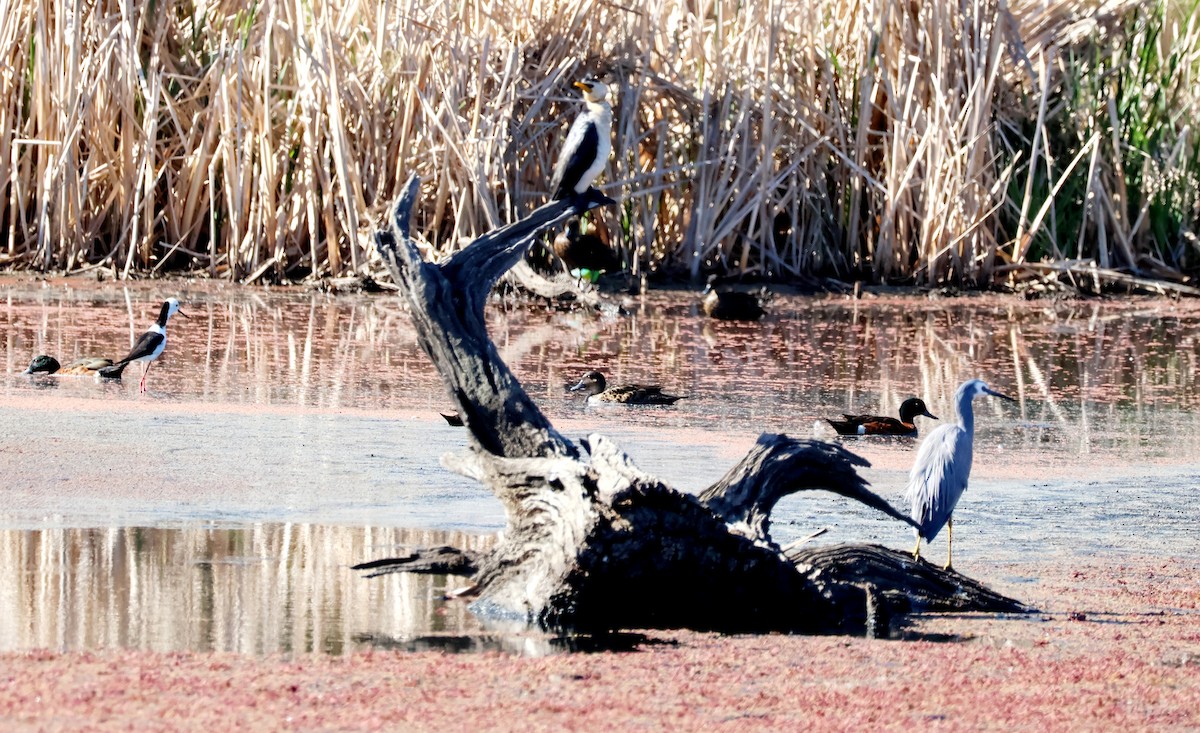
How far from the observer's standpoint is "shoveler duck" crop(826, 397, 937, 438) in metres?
8.05

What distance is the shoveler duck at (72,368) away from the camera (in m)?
9.05

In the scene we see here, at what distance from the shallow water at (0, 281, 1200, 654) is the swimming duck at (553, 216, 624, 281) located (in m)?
0.46

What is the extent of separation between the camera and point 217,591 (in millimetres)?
4895

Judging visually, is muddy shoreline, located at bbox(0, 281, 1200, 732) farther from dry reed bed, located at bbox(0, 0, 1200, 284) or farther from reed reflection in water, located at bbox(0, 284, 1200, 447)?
dry reed bed, located at bbox(0, 0, 1200, 284)

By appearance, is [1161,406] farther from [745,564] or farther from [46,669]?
[46,669]

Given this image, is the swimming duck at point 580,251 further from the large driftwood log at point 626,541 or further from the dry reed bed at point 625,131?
the large driftwood log at point 626,541

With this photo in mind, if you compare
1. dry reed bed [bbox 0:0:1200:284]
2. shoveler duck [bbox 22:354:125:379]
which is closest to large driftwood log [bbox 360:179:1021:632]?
shoveler duck [bbox 22:354:125:379]

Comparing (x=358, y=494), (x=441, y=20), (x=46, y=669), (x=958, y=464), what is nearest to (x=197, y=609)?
(x=46, y=669)

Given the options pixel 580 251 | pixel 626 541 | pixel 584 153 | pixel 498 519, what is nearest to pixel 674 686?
pixel 626 541

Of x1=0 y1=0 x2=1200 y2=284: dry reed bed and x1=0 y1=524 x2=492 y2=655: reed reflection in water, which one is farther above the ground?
x1=0 y1=0 x2=1200 y2=284: dry reed bed

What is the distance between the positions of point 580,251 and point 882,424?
17.0ft

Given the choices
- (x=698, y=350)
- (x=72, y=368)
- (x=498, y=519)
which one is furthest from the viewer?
(x=698, y=350)

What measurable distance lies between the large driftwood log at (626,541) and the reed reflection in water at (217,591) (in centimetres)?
20

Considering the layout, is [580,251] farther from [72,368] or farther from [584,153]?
[72,368]
